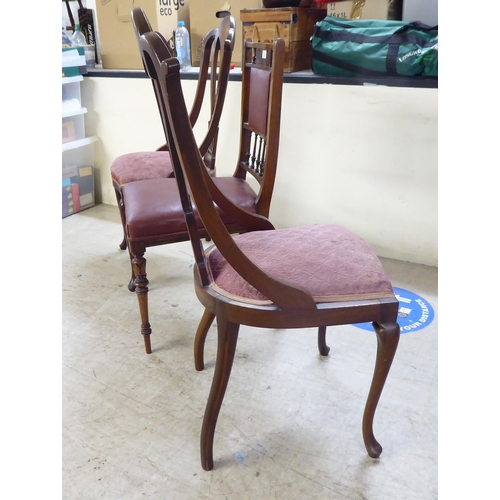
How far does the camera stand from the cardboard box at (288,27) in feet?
6.93

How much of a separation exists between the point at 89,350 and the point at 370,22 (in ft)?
5.64

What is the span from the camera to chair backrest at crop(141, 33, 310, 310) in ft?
2.80

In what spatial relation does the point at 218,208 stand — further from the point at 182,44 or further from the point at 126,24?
the point at 126,24

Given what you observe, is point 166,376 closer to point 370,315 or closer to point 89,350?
point 89,350

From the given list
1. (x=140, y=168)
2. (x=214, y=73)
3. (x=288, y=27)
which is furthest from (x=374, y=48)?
(x=140, y=168)

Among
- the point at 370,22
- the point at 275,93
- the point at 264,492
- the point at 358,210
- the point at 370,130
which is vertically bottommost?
the point at 264,492

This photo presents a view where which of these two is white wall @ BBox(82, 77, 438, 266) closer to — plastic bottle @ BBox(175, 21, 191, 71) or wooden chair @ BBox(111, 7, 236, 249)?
plastic bottle @ BBox(175, 21, 191, 71)

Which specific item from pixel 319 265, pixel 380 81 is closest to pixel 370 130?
pixel 380 81

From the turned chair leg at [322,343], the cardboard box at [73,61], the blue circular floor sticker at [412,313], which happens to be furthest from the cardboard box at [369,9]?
the turned chair leg at [322,343]

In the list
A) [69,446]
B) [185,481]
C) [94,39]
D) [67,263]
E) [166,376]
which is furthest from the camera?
[94,39]

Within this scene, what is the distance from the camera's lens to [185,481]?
115 centimetres

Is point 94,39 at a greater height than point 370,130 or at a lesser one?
greater

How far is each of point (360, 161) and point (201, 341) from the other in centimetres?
118

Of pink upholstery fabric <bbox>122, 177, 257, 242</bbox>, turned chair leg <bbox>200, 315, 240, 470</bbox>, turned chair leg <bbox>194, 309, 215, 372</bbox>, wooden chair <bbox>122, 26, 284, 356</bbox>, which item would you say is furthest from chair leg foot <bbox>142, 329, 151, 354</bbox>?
turned chair leg <bbox>200, 315, 240, 470</bbox>
